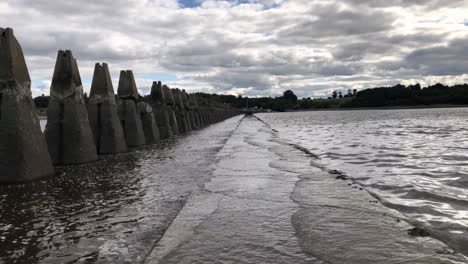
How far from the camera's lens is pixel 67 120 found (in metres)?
9.58

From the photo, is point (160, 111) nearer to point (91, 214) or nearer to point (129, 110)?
point (129, 110)

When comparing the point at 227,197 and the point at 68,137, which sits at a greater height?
the point at 68,137

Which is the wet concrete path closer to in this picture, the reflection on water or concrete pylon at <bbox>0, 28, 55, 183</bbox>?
the reflection on water

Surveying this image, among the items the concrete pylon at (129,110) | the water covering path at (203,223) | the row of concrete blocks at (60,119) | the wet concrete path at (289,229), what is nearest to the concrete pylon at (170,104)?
the row of concrete blocks at (60,119)

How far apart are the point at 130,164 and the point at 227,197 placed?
4.57 meters

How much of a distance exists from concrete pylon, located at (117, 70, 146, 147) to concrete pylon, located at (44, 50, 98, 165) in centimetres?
501

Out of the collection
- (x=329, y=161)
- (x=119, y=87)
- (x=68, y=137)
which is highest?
(x=119, y=87)

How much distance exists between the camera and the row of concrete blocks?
6867mm

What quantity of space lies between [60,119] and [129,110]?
5.44 m

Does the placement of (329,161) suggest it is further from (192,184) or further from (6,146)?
(6,146)

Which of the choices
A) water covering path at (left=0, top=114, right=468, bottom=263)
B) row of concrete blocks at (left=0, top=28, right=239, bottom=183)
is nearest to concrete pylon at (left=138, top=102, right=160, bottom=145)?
row of concrete blocks at (left=0, top=28, right=239, bottom=183)

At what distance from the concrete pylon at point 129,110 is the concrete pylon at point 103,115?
94.1 inches

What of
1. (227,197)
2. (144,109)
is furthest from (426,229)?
(144,109)

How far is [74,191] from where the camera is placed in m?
6.06
